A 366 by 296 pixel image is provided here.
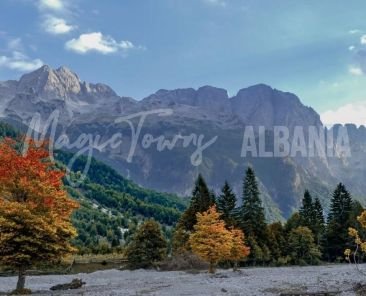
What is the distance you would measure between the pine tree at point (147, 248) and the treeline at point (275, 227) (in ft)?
9.95

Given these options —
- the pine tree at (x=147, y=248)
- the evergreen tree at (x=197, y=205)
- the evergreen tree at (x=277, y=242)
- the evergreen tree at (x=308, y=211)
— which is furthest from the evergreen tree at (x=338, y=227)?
the pine tree at (x=147, y=248)

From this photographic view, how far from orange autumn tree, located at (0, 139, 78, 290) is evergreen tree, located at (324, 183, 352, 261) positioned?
240 ft

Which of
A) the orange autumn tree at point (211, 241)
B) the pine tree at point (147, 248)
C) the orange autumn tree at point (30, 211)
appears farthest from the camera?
the pine tree at point (147, 248)

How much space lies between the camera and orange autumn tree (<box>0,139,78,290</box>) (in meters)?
35.2

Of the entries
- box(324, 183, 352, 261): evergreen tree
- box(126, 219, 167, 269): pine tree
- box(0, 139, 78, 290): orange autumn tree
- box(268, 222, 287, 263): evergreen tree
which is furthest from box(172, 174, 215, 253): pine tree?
box(0, 139, 78, 290): orange autumn tree

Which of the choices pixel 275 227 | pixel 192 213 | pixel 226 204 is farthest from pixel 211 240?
pixel 275 227

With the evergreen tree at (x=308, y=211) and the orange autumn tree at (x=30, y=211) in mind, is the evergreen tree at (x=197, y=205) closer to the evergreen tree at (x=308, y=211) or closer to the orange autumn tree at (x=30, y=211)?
the evergreen tree at (x=308, y=211)

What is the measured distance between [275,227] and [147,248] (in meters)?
33.7

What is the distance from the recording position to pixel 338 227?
97.4 m

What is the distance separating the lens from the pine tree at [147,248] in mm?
77625

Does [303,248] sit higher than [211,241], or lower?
lower

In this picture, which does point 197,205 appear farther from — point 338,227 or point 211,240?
point 338,227

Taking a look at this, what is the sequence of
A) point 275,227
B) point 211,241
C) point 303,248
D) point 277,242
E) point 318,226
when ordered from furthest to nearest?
point 318,226 < point 275,227 < point 277,242 < point 303,248 < point 211,241

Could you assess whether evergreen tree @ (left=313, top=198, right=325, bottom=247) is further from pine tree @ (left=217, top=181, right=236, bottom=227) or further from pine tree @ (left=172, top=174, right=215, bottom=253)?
pine tree @ (left=172, top=174, right=215, bottom=253)
